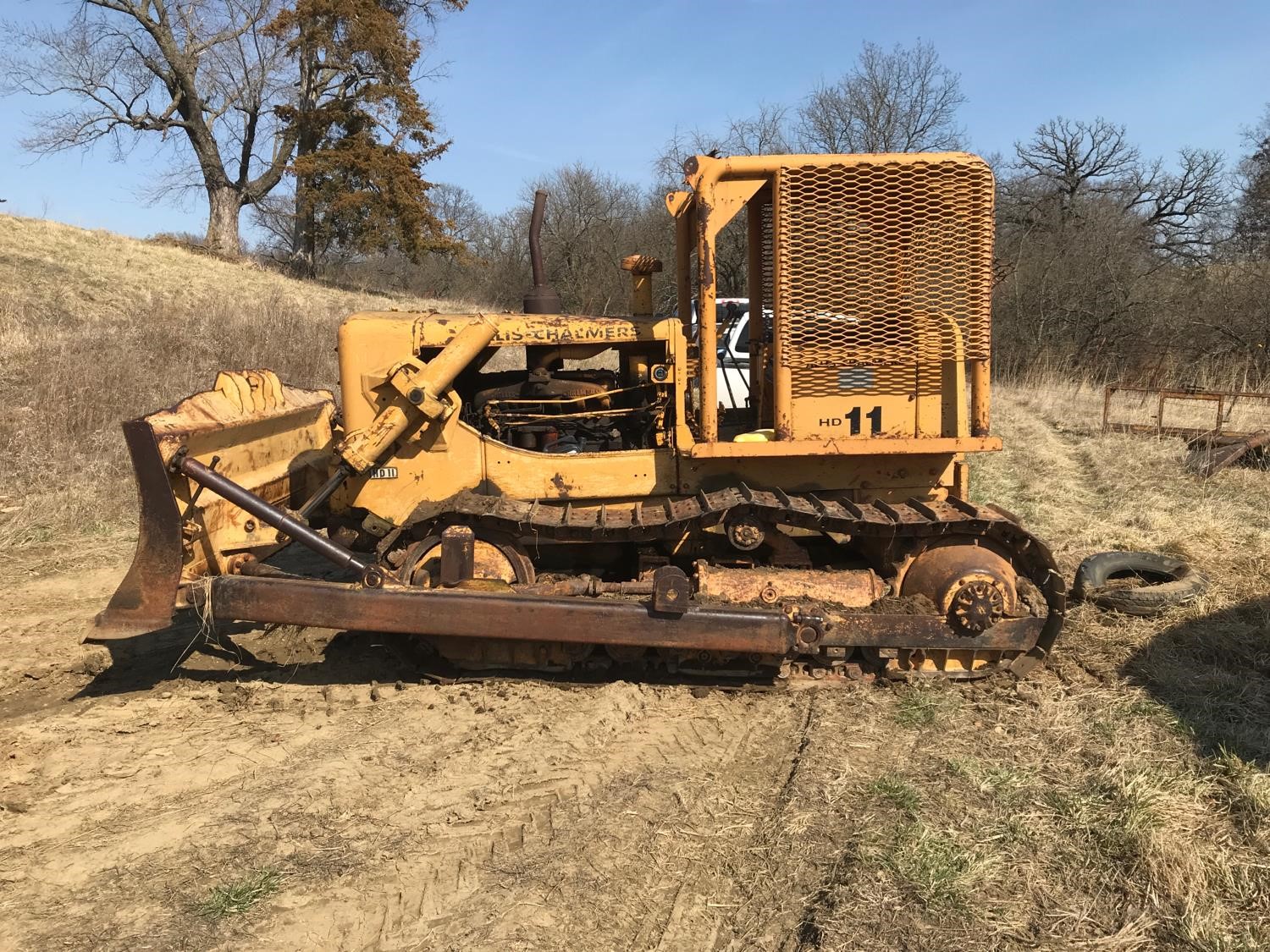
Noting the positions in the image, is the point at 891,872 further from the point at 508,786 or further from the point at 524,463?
the point at 524,463

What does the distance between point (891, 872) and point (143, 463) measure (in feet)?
12.0

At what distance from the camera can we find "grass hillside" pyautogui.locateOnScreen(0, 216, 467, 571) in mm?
7973

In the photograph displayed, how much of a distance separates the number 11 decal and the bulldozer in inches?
0.5

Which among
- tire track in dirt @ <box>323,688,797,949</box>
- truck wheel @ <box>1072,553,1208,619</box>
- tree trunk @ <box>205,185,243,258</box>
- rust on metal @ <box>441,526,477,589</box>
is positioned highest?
tree trunk @ <box>205,185,243,258</box>

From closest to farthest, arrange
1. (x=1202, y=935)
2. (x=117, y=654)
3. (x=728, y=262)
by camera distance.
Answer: (x=1202, y=935) < (x=117, y=654) < (x=728, y=262)

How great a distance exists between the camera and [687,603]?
12.9ft

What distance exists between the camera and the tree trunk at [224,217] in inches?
1208

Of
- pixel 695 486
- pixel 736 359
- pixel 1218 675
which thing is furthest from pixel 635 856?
pixel 736 359

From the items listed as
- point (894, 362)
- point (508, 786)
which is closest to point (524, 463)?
point (508, 786)

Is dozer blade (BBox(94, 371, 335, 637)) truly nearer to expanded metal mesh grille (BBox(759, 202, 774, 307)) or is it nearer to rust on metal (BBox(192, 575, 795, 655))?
rust on metal (BBox(192, 575, 795, 655))

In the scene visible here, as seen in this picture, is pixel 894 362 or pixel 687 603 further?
pixel 894 362

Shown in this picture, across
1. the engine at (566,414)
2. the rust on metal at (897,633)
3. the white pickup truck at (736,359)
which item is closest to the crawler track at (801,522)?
the rust on metal at (897,633)

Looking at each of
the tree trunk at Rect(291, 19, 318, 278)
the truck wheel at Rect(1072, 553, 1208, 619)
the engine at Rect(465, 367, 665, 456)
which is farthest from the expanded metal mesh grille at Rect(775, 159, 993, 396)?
the tree trunk at Rect(291, 19, 318, 278)

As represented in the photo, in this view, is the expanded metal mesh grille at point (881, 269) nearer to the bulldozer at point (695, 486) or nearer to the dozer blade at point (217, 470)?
the bulldozer at point (695, 486)
